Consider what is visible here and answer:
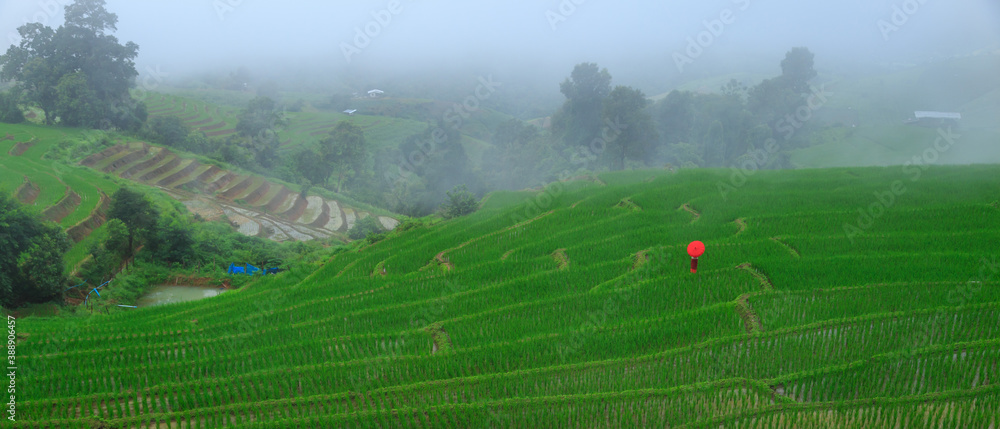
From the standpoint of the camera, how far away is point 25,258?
12258 millimetres

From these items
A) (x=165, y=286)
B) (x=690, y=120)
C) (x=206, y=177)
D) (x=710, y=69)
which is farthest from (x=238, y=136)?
(x=710, y=69)

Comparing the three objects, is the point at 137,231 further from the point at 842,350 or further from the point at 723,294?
the point at 842,350

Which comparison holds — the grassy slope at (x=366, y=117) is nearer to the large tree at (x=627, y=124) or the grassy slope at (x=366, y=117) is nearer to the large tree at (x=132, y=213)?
the large tree at (x=627, y=124)

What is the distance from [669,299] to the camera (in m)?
7.36

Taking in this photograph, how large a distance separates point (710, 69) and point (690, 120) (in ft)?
225

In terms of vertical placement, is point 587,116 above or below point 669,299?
above

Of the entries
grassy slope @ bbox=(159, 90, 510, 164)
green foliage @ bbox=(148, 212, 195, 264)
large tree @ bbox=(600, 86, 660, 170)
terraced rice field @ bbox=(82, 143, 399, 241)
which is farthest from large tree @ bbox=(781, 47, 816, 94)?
green foliage @ bbox=(148, 212, 195, 264)

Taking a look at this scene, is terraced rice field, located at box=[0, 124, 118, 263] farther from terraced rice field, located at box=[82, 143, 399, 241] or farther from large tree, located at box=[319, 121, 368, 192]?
large tree, located at box=[319, 121, 368, 192]

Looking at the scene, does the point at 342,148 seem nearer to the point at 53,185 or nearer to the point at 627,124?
the point at 627,124

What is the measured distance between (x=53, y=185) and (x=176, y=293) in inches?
429

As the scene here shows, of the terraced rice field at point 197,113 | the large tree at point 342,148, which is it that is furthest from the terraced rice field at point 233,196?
the terraced rice field at point 197,113

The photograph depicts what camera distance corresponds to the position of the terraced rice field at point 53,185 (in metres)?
18.9

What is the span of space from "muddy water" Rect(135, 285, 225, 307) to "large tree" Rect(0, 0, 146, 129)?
26.1m

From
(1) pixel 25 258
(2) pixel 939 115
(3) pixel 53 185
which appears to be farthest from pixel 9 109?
(2) pixel 939 115
